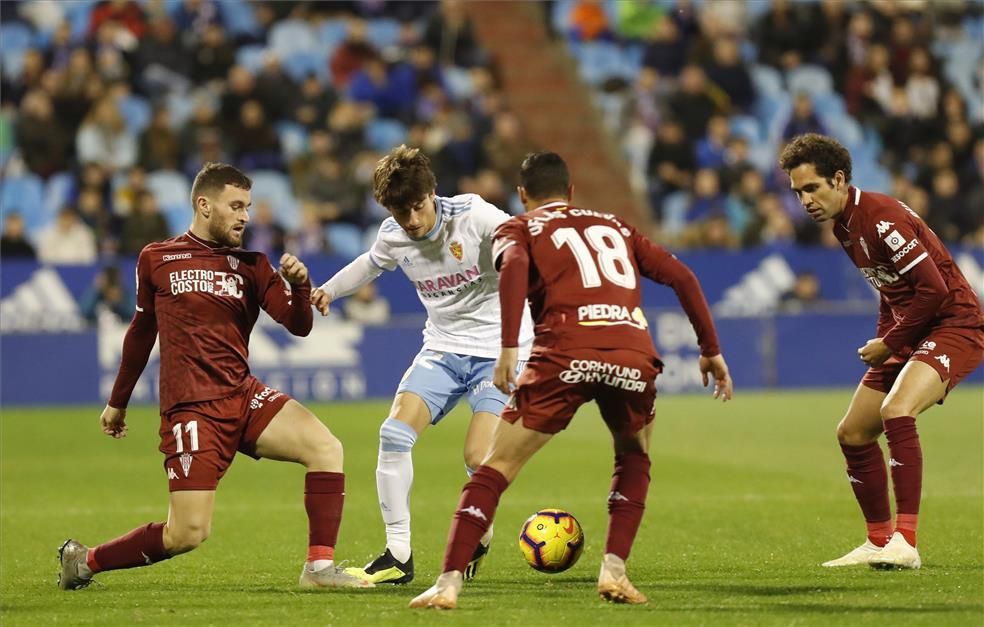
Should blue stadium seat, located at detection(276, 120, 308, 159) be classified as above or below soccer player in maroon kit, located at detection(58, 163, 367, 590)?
above

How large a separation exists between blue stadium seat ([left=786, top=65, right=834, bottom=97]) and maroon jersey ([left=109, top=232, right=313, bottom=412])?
17.9 metres

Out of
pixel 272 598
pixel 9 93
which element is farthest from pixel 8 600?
pixel 9 93

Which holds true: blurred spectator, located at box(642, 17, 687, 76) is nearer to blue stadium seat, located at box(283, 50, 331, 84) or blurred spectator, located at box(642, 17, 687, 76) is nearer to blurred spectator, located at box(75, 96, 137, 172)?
blue stadium seat, located at box(283, 50, 331, 84)

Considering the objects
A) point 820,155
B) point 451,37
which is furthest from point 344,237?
point 820,155

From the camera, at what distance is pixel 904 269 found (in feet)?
23.2

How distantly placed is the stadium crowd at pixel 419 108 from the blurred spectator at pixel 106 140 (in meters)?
0.02

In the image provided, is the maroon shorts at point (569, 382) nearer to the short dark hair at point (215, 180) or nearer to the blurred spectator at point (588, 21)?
the short dark hair at point (215, 180)

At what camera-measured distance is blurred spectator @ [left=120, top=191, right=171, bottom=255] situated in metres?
18.4

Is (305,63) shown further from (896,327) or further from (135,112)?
(896,327)

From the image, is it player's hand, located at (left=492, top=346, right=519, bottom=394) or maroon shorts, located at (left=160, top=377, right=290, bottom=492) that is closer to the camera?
player's hand, located at (left=492, top=346, right=519, bottom=394)

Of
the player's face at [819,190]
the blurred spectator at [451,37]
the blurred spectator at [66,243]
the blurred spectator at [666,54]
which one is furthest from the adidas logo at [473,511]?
the blurred spectator at [666,54]

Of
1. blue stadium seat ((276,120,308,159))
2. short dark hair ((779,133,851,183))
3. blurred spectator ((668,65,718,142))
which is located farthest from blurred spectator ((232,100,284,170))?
short dark hair ((779,133,851,183))

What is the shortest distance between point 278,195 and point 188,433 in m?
13.5

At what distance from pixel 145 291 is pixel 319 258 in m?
11.7
